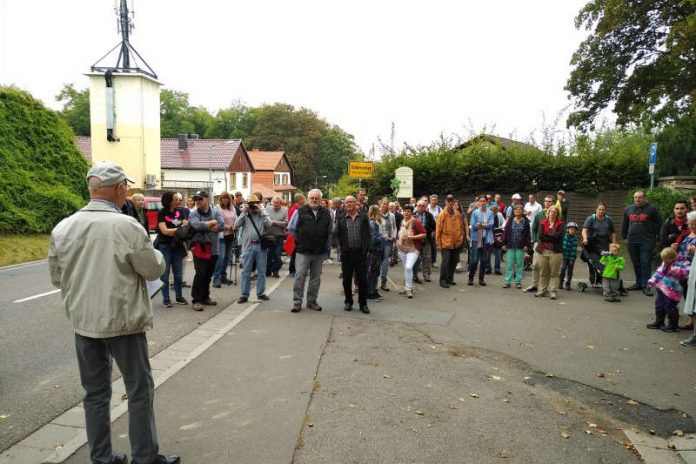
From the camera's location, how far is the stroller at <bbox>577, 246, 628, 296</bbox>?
38.4 ft

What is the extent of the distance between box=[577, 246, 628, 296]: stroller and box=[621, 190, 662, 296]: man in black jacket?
60 cm

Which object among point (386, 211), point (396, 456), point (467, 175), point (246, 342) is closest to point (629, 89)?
point (467, 175)

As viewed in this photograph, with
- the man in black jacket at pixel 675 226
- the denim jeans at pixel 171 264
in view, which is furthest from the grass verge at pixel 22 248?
the man in black jacket at pixel 675 226

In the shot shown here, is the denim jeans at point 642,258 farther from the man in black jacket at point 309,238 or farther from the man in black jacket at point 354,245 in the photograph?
the man in black jacket at point 309,238

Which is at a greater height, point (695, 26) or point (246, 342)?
point (695, 26)

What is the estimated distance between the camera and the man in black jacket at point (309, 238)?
929 centimetres

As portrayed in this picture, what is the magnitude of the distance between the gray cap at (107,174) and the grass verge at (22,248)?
1466 centimetres

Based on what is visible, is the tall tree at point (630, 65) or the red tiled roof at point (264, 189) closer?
the tall tree at point (630, 65)

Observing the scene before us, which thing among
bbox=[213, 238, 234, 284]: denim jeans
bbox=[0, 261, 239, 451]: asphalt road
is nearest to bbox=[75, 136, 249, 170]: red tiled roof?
bbox=[213, 238, 234, 284]: denim jeans

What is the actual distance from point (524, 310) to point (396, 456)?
258 inches

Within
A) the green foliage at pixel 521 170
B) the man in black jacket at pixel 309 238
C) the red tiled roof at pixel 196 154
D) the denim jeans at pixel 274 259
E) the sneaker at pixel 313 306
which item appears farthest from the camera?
the red tiled roof at pixel 196 154

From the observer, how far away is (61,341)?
7.18 metres

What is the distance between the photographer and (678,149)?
18875 millimetres

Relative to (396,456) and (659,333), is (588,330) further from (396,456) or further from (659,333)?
(396,456)
